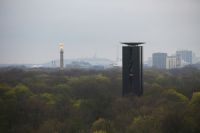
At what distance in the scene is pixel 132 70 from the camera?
9.68 m

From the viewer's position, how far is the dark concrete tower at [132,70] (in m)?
9.62

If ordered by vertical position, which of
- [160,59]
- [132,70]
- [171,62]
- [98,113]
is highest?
[132,70]

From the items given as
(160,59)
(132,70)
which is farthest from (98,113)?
(160,59)

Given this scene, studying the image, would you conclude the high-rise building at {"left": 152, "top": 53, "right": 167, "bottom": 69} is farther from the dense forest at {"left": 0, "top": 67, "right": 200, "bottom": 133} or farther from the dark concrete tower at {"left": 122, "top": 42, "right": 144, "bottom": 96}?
the dark concrete tower at {"left": 122, "top": 42, "right": 144, "bottom": 96}

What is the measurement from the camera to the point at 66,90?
11.9 meters

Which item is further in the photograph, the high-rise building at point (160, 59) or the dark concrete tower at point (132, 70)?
the high-rise building at point (160, 59)

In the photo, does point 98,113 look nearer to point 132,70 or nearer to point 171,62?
point 132,70

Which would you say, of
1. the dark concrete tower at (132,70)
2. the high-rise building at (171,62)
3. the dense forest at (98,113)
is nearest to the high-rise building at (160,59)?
the high-rise building at (171,62)

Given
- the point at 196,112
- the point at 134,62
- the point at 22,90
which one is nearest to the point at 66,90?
the point at 22,90

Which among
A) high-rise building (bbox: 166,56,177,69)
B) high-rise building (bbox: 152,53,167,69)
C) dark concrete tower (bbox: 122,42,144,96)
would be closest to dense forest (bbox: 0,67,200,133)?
dark concrete tower (bbox: 122,42,144,96)

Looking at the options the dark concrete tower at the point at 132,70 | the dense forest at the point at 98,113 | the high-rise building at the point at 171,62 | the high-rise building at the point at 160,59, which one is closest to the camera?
the dense forest at the point at 98,113

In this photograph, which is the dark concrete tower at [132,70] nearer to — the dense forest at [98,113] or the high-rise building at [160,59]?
the dense forest at [98,113]

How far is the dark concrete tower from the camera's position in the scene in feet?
31.6

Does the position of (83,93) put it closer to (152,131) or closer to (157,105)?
(157,105)
